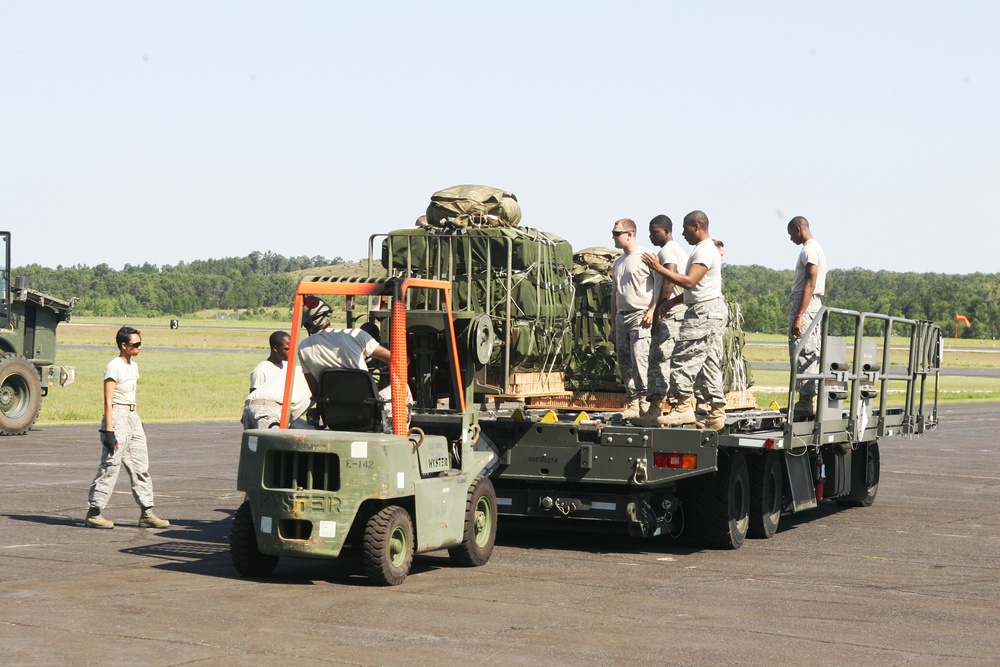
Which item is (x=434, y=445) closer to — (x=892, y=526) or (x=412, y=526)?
(x=412, y=526)

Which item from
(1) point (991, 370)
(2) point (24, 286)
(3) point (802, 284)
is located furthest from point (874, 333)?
(1) point (991, 370)

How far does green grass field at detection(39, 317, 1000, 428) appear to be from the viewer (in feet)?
104

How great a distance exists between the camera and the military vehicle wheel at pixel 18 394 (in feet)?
76.3

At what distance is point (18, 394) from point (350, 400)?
15106 mm

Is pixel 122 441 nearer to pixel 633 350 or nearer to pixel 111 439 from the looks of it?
pixel 111 439

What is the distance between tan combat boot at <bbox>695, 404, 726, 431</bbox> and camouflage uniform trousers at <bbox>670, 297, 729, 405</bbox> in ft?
0.18

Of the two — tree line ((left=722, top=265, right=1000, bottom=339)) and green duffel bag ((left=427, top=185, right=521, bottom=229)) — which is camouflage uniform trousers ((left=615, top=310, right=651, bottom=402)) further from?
tree line ((left=722, top=265, right=1000, bottom=339))

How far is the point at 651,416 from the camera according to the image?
11773 millimetres

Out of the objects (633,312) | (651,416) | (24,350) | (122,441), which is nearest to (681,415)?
(651,416)

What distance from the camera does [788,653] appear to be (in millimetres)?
7844

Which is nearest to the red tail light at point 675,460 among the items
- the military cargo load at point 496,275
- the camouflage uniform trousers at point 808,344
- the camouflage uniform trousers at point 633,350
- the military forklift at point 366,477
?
the camouflage uniform trousers at point 633,350

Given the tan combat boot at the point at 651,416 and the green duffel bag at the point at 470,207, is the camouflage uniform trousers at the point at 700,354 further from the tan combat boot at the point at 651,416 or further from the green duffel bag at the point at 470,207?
the green duffel bag at the point at 470,207

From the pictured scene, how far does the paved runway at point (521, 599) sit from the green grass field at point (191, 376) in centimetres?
1379

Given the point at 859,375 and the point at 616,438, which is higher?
the point at 859,375
